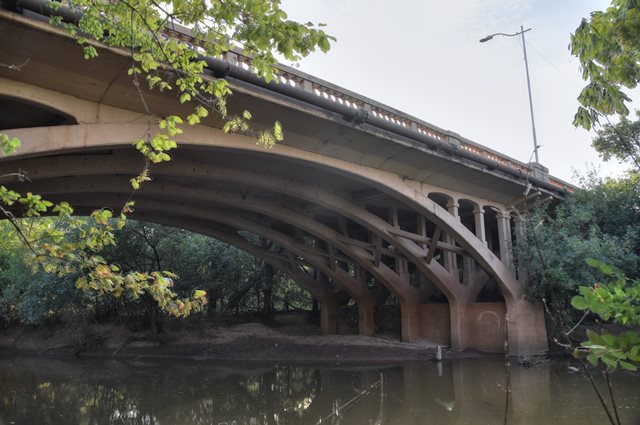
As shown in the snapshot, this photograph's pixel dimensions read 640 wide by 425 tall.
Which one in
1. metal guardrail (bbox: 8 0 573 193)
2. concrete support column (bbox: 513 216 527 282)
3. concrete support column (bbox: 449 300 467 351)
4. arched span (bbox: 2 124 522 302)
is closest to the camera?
arched span (bbox: 2 124 522 302)

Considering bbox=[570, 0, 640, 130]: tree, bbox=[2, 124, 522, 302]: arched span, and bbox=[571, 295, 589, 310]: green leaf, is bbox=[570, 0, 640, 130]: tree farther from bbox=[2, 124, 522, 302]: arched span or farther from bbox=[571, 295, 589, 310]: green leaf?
bbox=[2, 124, 522, 302]: arched span

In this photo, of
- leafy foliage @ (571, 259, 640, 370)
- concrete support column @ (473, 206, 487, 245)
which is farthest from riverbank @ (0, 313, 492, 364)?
leafy foliage @ (571, 259, 640, 370)

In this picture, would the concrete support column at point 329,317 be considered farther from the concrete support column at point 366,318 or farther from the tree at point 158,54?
the tree at point 158,54

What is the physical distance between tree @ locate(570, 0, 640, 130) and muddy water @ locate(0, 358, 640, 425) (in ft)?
15.6

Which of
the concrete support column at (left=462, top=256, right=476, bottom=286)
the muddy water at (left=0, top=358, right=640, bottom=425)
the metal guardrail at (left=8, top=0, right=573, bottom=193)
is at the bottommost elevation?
the muddy water at (left=0, top=358, right=640, bottom=425)

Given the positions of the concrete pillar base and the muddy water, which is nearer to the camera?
the muddy water

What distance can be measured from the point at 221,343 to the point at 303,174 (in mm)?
10344

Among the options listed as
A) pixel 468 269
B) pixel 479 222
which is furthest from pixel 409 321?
pixel 479 222

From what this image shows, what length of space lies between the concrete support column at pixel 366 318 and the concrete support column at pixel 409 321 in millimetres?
2307

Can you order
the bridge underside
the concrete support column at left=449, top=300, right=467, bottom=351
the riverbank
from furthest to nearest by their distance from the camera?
the riverbank, the concrete support column at left=449, top=300, right=467, bottom=351, the bridge underside

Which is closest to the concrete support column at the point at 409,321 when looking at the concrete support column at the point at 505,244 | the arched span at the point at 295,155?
the arched span at the point at 295,155

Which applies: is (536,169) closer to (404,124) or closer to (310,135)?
(404,124)

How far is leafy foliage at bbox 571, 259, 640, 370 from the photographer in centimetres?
154

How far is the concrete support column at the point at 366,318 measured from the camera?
74.3ft
